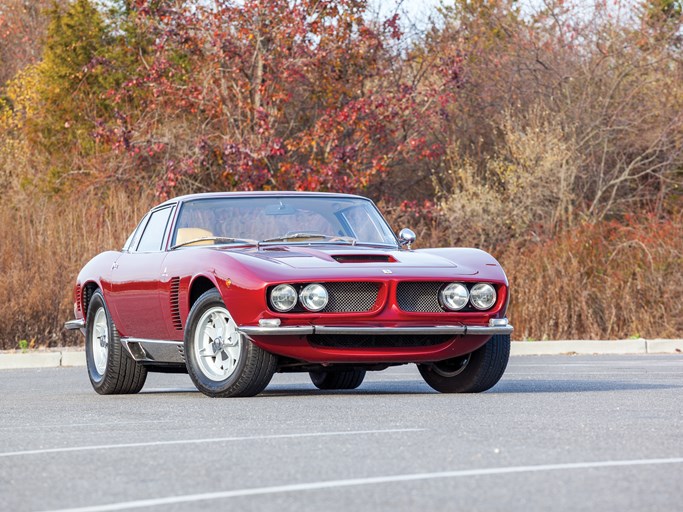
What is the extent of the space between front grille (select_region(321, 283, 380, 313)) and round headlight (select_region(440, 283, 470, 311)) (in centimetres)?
53

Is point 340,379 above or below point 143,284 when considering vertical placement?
below

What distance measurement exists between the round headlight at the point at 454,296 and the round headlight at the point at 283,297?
3.59 feet

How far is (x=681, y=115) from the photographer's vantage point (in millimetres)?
27953

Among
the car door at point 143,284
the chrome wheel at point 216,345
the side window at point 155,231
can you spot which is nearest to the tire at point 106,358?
the car door at point 143,284

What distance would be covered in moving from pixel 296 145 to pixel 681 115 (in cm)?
755

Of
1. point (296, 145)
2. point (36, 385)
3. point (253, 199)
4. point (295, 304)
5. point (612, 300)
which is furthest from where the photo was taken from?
point (296, 145)

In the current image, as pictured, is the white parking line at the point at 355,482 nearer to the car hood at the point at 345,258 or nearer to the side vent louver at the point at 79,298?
the car hood at the point at 345,258

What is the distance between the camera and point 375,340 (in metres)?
10.2

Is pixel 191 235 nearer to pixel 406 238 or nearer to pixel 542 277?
pixel 406 238

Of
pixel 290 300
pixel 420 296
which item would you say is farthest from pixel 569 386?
pixel 290 300

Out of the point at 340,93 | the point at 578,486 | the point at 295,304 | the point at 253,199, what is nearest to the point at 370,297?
the point at 295,304

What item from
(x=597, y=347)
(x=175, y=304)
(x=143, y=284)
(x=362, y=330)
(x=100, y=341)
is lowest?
(x=597, y=347)

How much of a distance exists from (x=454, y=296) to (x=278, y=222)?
5.58ft

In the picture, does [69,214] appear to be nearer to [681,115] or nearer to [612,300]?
[612,300]
